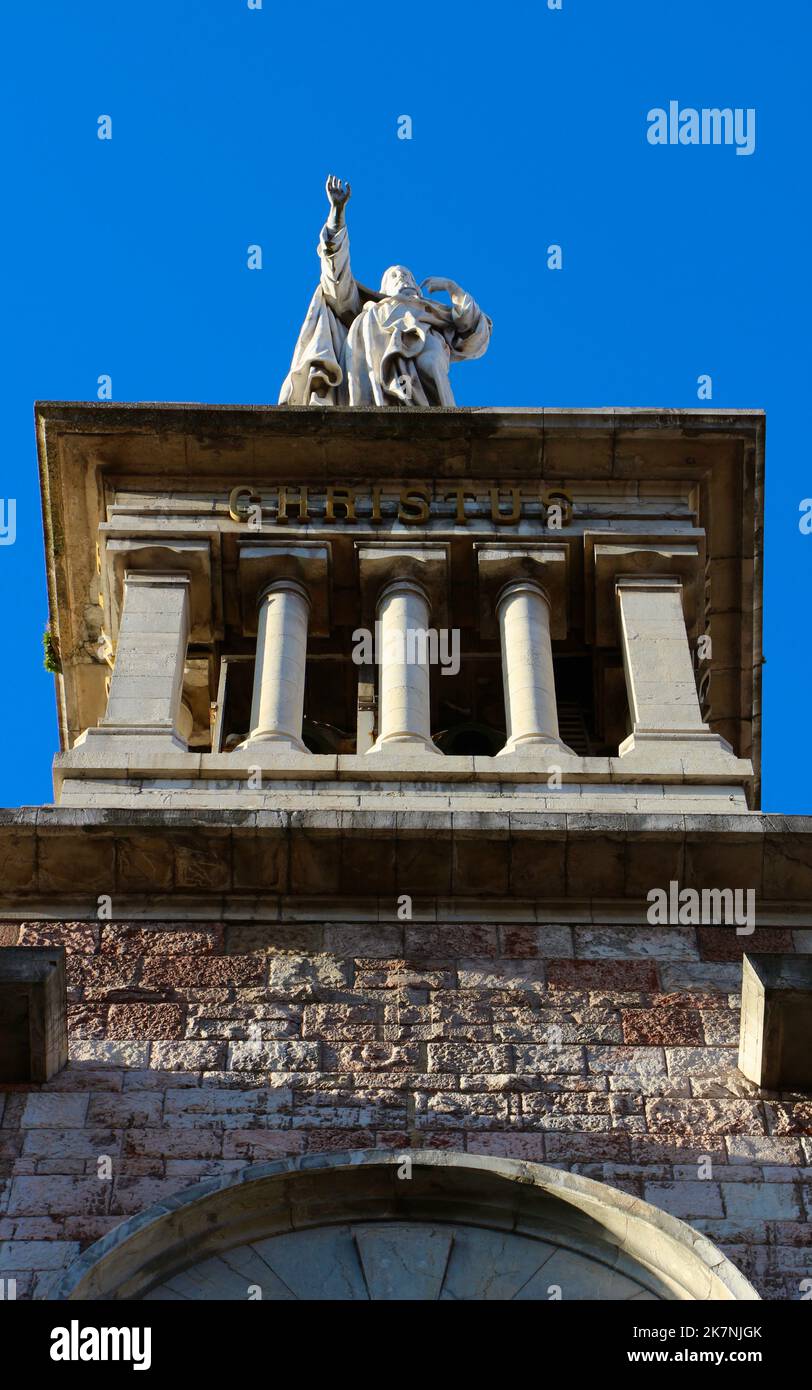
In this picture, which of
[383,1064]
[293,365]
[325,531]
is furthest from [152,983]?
[293,365]

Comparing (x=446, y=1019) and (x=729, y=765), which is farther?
(x=729, y=765)

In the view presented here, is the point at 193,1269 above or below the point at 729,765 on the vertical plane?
below

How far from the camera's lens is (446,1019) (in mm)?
16219

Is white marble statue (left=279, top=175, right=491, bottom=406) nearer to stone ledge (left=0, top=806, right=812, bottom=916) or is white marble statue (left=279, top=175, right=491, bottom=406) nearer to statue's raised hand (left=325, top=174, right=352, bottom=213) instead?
statue's raised hand (left=325, top=174, right=352, bottom=213)

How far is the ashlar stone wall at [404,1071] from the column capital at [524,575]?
5.89 m

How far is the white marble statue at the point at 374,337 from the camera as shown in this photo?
26047 millimetres

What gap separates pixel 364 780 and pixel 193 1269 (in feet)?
18.3

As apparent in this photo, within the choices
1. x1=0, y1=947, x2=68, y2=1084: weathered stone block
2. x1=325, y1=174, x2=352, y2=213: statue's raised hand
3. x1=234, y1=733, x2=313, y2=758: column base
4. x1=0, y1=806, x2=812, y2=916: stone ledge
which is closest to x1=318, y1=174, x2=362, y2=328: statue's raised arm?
x1=325, y1=174, x2=352, y2=213: statue's raised hand

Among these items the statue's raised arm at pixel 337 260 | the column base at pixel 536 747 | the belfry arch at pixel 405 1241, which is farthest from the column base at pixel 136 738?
the statue's raised arm at pixel 337 260

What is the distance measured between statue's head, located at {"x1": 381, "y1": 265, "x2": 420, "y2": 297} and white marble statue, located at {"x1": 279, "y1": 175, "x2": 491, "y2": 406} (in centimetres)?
1

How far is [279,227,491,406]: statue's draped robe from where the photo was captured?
26.0 metres

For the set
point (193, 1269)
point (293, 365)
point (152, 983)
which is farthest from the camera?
point (293, 365)

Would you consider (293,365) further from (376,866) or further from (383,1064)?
(383,1064)

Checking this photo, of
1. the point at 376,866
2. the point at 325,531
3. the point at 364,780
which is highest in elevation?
the point at 325,531
